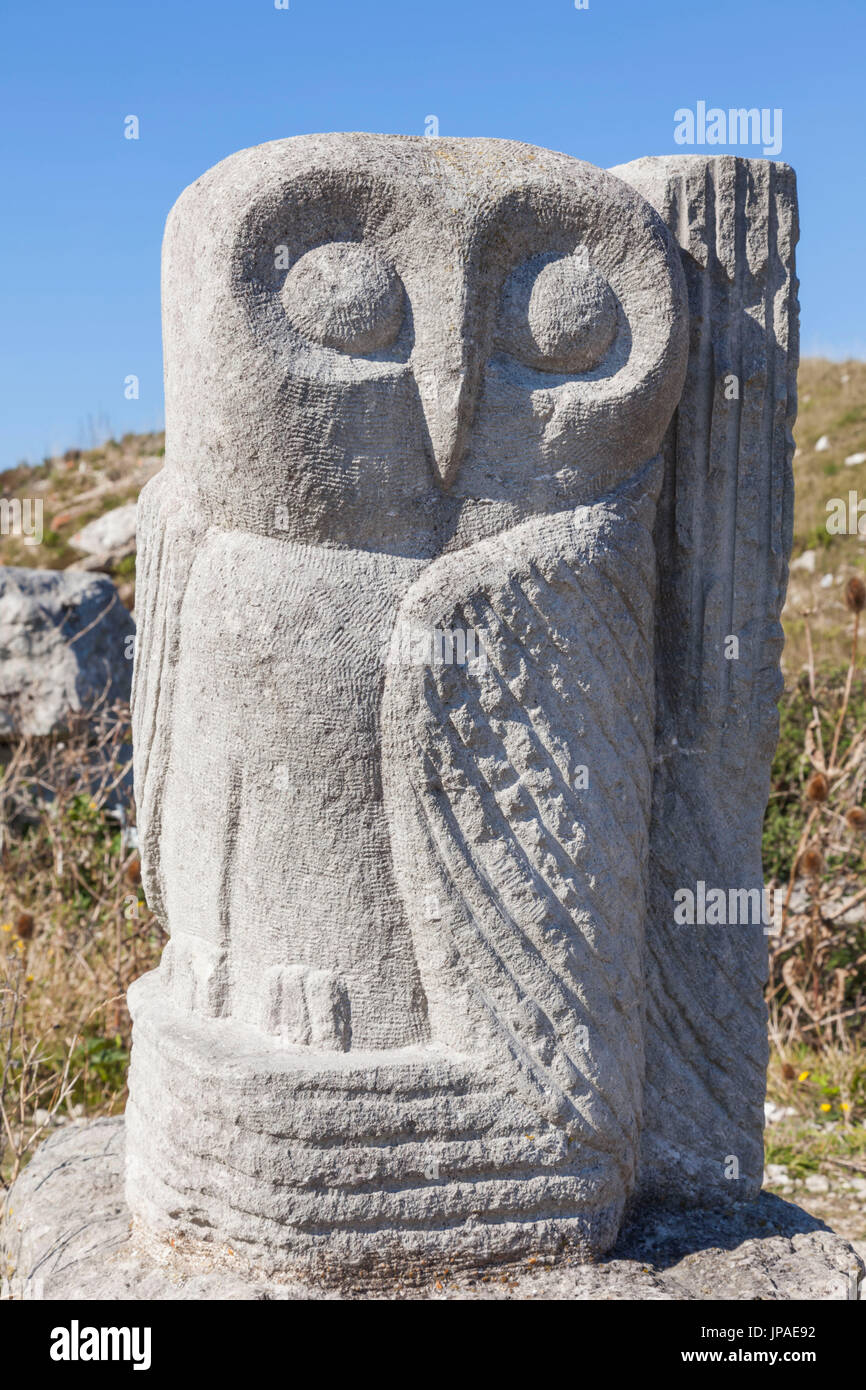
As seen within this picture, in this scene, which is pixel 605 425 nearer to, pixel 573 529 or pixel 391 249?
pixel 573 529

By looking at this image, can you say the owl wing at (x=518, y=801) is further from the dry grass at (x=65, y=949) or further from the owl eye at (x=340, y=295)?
the dry grass at (x=65, y=949)

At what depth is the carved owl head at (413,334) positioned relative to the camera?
2297mm

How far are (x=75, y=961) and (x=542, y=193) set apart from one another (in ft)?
11.6

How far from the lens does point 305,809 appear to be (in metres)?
2.42

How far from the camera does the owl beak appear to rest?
2314 mm

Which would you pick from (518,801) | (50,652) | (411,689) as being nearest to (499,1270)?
(518,801)

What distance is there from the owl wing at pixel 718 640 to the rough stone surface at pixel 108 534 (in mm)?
10200

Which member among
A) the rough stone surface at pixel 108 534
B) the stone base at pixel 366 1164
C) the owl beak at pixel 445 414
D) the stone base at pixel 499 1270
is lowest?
the stone base at pixel 499 1270

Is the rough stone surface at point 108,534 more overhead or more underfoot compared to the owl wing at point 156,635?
more overhead

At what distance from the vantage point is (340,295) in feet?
7.59

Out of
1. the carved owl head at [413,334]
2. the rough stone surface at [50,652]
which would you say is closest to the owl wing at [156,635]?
the carved owl head at [413,334]

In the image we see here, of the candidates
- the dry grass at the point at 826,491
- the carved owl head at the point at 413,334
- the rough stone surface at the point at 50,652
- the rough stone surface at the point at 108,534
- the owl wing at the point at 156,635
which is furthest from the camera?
the rough stone surface at the point at 108,534

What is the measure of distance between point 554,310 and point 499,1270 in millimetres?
1816
